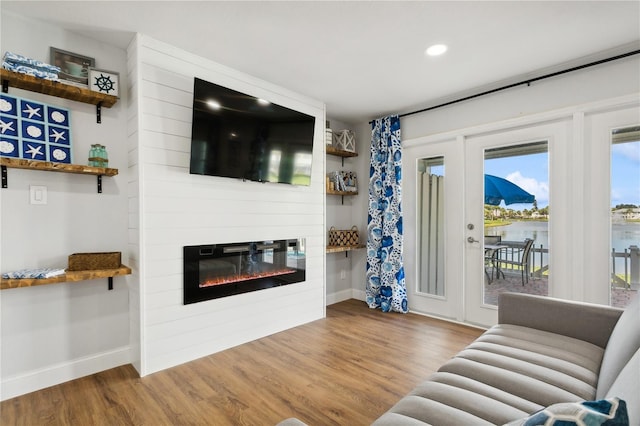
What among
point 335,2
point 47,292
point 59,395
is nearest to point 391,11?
point 335,2

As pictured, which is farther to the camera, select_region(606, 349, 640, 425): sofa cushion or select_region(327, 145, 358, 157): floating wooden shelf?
select_region(327, 145, 358, 157): floating wooden shelf

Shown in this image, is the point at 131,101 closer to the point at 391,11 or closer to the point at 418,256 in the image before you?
the point at 391,11

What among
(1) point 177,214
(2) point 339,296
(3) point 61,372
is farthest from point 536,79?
(3) point 61,372

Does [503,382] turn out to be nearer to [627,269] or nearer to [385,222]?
[627,269]

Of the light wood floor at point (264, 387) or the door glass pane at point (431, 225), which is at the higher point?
the door glass pane at point (431, 225)

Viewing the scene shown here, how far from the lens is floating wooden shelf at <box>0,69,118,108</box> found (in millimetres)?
2033

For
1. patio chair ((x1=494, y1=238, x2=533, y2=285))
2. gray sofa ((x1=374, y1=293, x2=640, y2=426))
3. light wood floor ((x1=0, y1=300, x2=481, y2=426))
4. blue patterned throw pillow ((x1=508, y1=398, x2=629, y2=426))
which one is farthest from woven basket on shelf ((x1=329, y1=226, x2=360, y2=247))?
blue patterned throw pillow ((x1=508, y1=398, x2=629, y2=426))

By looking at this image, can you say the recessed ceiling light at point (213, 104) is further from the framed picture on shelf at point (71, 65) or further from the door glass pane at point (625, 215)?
the door glass pane at point (625, 215)

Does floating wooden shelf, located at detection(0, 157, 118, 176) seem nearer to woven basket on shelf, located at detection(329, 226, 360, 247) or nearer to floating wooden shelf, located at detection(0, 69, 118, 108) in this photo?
floating wooden shelf, located at detection(0, 69, 118, 108)

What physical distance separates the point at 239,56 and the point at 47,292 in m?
2.29

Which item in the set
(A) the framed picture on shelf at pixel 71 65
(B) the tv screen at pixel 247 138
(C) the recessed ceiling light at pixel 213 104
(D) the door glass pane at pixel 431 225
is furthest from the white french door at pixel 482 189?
(A) the framed picture on shelf at pixel 71 65

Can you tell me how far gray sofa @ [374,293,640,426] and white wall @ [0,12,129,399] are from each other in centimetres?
232

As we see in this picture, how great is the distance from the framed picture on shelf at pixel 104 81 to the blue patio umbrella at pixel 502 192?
137 inches

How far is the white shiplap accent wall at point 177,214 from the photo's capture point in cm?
244
